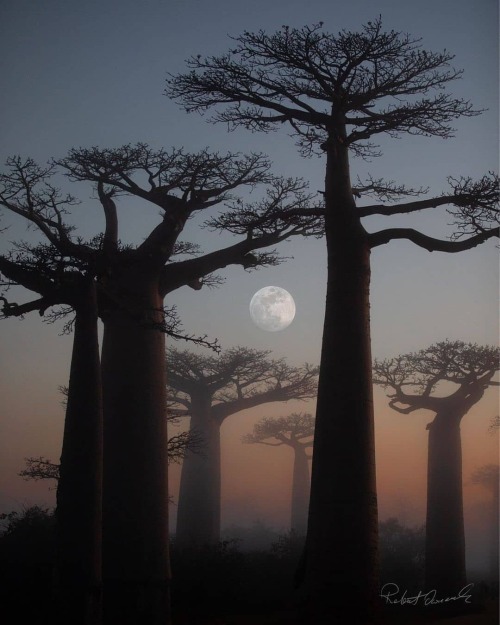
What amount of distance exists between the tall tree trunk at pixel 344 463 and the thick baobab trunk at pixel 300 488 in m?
18.1

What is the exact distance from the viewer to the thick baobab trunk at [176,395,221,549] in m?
17.9

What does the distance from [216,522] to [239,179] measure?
11.1m

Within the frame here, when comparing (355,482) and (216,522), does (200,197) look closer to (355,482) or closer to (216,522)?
(355,482)

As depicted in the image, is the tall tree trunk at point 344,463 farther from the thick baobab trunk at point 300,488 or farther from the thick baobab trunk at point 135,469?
the thick baobab trunk at point 300,488

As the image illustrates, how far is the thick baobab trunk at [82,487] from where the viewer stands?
6066mm

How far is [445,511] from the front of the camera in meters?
14.4

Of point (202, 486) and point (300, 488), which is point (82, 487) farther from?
point (300, 488)

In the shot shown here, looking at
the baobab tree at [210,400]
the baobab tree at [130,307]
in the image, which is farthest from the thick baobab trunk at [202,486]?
the baobab tree at [130,307]

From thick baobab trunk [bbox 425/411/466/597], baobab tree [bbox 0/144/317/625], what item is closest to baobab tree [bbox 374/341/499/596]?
thick baobab trunk [bbox 425/411/466/597]

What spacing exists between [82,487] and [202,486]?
41.5 feet

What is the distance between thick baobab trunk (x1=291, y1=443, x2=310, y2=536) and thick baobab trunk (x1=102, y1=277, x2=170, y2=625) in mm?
16960
